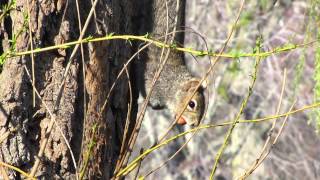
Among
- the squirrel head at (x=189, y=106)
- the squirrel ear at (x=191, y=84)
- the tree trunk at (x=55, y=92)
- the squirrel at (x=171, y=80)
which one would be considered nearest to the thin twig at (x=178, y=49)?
the tree trunk at (x=55, y=92)

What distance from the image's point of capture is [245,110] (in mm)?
6891

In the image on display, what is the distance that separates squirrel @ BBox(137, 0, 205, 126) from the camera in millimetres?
3537

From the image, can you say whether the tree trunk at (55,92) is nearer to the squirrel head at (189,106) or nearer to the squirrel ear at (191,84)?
the squirrel ear at (191,84)

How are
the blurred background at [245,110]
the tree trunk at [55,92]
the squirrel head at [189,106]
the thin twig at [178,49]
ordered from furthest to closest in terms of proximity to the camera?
the blurred background at [245,110] → the squirrel head at [189,106] → the tree trunk at [55,92] → the thin twig at [178,49]

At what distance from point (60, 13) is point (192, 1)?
477 cm

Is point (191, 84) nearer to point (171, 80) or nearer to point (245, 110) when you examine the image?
point (171, 80)

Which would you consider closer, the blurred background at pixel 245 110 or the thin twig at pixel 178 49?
the thin twig at pixel 178 49

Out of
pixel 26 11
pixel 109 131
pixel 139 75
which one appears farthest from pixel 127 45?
pixel 139 75

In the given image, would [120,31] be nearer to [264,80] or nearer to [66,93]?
[66,93]

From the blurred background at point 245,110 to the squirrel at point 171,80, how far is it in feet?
8.62

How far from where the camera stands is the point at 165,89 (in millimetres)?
3980

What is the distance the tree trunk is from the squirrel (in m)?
1.13

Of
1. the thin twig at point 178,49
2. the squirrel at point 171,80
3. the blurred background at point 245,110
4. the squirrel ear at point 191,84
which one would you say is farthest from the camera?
the blurred background at point 245,110

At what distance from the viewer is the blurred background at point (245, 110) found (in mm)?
6727
